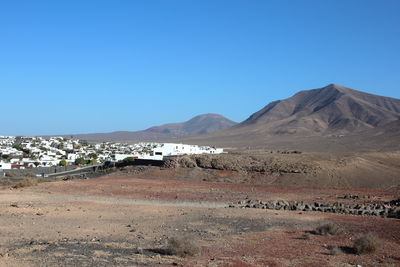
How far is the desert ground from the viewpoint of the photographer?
14.5 metres

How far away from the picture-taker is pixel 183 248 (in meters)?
14.6

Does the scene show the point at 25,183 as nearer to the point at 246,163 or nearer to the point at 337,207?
the point at 246,163

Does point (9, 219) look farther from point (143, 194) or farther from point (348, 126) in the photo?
point (348, 126)

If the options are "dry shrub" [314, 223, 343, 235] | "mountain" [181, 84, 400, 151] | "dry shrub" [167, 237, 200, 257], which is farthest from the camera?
"mountain" [181, 84, 400, 151]

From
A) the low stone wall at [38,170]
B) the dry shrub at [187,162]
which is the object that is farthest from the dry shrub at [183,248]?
the low stone wall at [38,170]

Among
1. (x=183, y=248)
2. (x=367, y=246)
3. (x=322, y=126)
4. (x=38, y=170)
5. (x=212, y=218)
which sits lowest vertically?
(x=38, y=170)

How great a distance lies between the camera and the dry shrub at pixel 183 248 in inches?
576

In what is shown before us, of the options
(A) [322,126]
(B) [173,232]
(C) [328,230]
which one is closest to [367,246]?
(C) [328,230]

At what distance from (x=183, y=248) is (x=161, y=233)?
13.8 ft

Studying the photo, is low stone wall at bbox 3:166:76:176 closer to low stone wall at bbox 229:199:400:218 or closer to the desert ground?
the desert ground

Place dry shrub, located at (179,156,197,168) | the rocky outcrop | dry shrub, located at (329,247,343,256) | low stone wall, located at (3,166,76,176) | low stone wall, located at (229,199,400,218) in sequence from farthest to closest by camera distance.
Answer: low stone wall, located at (3,166,76,176) < dry shrub, located at (179,156,197,168) < the rocky outcrop < low stone wall, located at (229,199,400,218) < dry shrub, located at (329,247,343,256)

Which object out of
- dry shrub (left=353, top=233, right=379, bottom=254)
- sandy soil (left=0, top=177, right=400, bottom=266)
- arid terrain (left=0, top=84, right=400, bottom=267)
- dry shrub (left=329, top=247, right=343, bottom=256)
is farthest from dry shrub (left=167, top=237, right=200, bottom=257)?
dry shrub (left=353, top=233, right=379, bottom=254)

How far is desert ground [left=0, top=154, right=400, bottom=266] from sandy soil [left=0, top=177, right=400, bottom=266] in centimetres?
3

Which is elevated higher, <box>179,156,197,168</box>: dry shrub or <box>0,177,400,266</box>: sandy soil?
<box>179,156,197,168</box>: dry shrub
